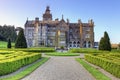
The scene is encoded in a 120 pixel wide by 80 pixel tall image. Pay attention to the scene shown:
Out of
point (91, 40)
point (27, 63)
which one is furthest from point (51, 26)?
point (27, 63)

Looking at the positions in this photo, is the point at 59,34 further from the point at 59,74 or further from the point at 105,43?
the point at 59,74

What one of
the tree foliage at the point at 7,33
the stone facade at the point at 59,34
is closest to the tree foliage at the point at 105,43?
the stone facade at the point at 59,34

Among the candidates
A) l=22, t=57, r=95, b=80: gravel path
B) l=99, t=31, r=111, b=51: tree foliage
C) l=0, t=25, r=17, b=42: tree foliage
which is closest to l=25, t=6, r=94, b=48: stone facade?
l=0, t=25, r=17, b=42: tree foliage

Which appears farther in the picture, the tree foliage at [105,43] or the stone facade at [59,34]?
the stone facade at [59,34]

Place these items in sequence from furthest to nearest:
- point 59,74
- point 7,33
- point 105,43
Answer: point 7,33
point 105,43
point 59,74

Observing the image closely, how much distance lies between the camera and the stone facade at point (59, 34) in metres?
88.2

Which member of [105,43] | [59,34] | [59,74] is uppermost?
[59,34]

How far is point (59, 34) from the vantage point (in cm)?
8812

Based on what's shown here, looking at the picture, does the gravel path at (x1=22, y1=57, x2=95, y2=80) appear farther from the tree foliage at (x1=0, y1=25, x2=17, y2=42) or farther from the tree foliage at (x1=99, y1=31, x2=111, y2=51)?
the tree foliage at (x1=0, y1=25, x2=17, y2=42)

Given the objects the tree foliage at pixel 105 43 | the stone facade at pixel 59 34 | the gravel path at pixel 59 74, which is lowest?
the gravel path at pixel 59 74

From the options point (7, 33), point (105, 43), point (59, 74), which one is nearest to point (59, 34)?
point (105, 43)

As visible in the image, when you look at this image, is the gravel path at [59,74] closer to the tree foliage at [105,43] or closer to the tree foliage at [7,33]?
the tree foliage at [105,43]

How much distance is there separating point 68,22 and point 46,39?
10697 mm

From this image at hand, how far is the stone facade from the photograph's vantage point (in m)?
88.2
